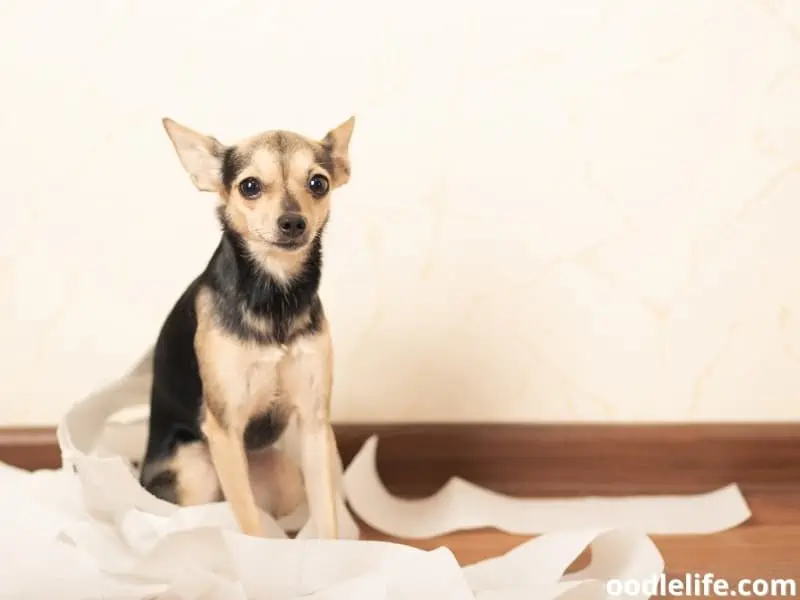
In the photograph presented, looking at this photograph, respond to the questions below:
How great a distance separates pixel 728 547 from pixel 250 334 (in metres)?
0.78

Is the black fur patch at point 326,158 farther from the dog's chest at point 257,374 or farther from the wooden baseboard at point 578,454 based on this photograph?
the wooden baseboard at point 578,454

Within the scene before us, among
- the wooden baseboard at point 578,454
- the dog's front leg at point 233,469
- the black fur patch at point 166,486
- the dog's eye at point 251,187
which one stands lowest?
the wooden baseboard at point 578,454

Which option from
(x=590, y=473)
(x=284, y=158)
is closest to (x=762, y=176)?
(x=590, y=473)

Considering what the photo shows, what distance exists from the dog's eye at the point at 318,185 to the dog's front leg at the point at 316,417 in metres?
0.18

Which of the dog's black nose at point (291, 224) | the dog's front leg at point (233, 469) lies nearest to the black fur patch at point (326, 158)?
the dog's black nose at point (291, 224)

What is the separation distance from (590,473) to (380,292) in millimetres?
479

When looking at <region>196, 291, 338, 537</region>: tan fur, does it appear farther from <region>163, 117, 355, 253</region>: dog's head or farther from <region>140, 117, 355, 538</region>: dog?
<region>163, 117, 355, 253</region>: dog's head

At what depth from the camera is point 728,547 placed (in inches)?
51.2

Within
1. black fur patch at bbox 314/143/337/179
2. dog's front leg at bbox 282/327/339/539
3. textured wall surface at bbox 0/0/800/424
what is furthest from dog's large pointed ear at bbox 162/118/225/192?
textured wall surface at bbox 0/0/800/424

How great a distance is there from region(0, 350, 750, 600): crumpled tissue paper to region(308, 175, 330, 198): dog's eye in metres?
0.42

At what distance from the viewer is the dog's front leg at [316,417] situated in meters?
1.11

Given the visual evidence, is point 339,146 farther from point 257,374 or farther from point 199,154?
point 257,374

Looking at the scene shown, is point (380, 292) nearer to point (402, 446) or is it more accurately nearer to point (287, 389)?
point (402, 446)

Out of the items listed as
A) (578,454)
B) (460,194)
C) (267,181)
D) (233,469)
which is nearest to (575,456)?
(578,454)
